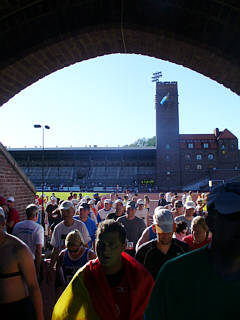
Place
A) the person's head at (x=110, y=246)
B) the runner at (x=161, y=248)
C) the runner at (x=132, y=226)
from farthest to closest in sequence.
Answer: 1. the runner at (x=132, y=226)
2. the runner at (x=161, y=248)
3. the person's head at (x=110, y=246)

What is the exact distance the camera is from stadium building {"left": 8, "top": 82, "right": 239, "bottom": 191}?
4934 centimetres

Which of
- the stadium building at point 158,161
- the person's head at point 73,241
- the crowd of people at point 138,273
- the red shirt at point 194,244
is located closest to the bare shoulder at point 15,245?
the crowd of people at point 138,273

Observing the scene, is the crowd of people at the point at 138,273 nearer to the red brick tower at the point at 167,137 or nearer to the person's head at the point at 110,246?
the person's head at the point at 110,246

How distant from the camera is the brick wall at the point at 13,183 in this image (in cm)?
628

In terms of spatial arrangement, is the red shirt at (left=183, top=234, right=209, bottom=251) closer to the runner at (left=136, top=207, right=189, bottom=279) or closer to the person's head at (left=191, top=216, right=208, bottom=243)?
the person's head at (left=191, top=216, right=208, bottom=243)

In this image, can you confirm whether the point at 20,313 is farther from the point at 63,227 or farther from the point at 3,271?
the point at 63,227

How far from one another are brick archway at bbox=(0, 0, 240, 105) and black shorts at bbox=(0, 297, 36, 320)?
3.80 m

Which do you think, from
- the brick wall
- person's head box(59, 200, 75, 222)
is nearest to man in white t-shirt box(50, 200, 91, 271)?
person's head box(59, 200, 75, 222)

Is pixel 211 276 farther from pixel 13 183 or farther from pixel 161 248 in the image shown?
pixel 13 183

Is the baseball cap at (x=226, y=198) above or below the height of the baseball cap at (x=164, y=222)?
above

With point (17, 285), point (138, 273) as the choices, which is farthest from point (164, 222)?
point (17, 285)

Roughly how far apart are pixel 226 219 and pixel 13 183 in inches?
269

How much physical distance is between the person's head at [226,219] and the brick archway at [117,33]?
12.3 ft

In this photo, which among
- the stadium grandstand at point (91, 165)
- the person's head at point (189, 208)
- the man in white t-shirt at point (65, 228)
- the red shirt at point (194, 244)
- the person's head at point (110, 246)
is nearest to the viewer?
the person's head at point (110, 246)
